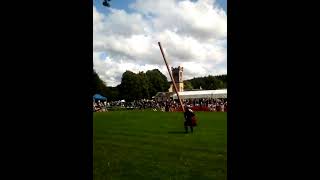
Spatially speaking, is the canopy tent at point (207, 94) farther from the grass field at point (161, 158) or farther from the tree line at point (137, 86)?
the grass field at point (161, 158)

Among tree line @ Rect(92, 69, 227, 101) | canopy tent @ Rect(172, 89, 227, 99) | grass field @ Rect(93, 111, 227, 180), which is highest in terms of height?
tree line @ Rect(92, 69, 227, 101)

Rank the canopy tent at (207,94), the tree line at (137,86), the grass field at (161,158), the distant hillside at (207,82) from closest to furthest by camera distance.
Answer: the grass field at (161,158) < the canopy tent at (207,94) < the tree line at (137,86) < the distant hillside at (207,82)

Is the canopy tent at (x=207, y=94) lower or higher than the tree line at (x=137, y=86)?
lower

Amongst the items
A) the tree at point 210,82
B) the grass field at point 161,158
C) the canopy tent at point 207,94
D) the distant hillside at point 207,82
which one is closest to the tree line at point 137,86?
the canopy tent at point 207,94

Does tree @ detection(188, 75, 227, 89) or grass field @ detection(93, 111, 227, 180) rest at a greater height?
tree @ detection(188, 75, 227, 89)

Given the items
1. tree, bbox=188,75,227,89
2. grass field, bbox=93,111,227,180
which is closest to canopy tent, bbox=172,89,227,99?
tree, bbox=188,75,227,89

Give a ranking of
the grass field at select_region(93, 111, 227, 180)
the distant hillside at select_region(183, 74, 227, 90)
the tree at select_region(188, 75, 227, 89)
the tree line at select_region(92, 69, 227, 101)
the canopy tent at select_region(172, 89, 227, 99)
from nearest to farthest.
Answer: the grass field at select_region(93, 111, 227, 180) → the canopy tent at select_region(172, 89, 227, 99) → the tree line at select_region(92, 69, 227, 101) → the tree at select_region(188, 75, 227, 89) → the distant hillside at select_region(183, 74, 227, 90)

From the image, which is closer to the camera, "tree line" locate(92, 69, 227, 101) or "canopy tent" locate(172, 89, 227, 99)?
"canopy tent" locate(172, 89, 227, 99)

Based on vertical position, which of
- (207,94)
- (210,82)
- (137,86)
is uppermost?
(210,82)

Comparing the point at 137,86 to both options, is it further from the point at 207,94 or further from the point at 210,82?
the point at 210,82

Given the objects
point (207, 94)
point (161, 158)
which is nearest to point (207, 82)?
point (207, 94)

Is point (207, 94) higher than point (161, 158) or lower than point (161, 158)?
higher

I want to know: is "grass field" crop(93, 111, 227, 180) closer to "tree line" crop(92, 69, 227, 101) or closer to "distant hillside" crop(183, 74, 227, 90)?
"tree line" crop(92, 69, 227, 101)
